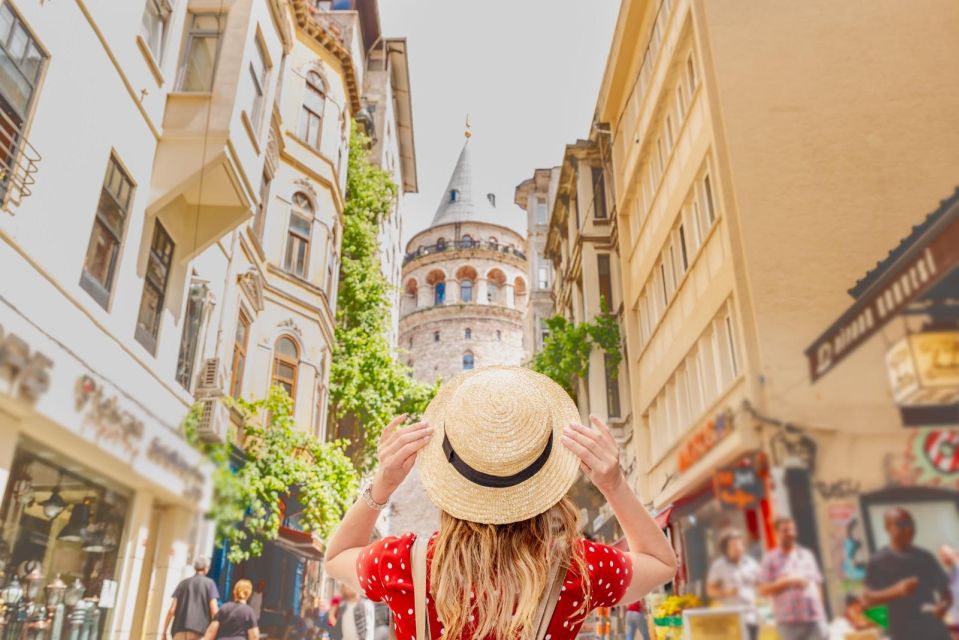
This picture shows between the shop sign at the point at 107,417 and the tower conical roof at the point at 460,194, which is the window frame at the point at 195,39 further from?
the tower conical roof at the point at 460,194

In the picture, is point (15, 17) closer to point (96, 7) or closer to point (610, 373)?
point (96, 7)

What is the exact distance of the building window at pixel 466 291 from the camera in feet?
12.6

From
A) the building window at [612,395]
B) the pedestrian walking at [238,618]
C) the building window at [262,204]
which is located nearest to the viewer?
the pedestrian walking at [238,618]

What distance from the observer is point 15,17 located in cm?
172

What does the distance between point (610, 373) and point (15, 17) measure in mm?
2689

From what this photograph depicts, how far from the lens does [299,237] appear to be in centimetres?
331

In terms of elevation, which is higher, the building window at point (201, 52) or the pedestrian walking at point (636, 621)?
the building window at point (201, 52)

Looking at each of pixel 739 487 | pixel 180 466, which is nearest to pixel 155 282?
pixel 180 466

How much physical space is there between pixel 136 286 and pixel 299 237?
1193 mm

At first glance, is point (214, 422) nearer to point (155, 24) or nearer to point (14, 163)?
point (14, 163)

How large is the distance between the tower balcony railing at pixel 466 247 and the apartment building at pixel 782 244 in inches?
39.6

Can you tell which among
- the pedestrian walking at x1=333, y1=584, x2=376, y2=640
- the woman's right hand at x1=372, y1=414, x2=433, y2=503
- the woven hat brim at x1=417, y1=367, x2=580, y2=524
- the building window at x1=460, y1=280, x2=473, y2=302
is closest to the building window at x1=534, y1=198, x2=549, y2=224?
the building window at x1=460, y1=280, x2=473, y2=302

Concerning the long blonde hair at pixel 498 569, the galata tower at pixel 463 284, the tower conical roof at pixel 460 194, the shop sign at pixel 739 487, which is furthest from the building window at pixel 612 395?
the long blonde hair at pixel 498 569

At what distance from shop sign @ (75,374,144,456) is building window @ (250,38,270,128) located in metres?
1.37
